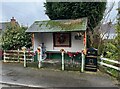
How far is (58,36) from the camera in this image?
15.7 meters

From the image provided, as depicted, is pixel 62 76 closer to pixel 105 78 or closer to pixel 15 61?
pixel 105 78

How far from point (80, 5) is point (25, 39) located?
5335 millimetres

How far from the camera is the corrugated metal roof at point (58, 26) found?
13.8 metres

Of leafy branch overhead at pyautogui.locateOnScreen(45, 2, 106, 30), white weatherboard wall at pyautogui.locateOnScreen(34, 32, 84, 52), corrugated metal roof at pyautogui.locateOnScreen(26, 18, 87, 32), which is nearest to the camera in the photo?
corrugated metal roof at pyautogui.locateOnScreen(26, 18, 87, 32)

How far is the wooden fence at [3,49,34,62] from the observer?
47.1 feet

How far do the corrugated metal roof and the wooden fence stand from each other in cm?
173

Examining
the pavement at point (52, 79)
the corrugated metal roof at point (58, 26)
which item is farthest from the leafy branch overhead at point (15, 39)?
the pavement at point (52, 79)

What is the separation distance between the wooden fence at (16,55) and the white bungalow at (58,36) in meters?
1.48

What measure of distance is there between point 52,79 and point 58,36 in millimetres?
6527

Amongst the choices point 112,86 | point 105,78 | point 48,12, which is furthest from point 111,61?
point 48,12

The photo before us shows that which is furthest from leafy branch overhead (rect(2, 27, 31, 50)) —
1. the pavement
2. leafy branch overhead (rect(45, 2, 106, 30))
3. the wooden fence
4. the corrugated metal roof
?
the pavement

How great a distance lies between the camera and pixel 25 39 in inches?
634

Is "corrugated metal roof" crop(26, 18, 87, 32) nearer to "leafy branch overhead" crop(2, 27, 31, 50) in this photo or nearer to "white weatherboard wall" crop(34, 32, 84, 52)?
"white weatherboard wall" crop(34, 32, 84, 52)

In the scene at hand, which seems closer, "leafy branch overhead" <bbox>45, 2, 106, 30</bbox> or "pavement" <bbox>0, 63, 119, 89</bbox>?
"pavement" <bbox>0, 63, 119, 89</bbox>
